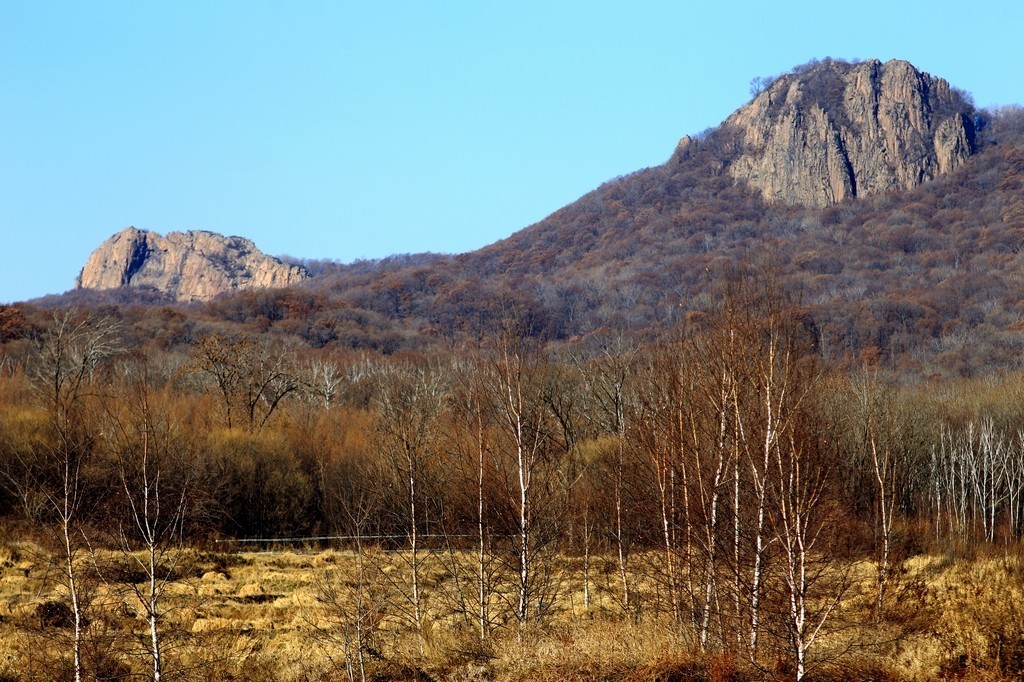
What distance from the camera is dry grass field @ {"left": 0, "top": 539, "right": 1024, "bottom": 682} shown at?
16.5 metres

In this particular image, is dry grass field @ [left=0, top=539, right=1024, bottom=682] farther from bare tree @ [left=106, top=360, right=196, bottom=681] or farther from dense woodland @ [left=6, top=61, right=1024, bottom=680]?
bare tree @ [left=106, top=360, right=196, bottom=681]

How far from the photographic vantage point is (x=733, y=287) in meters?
17.0

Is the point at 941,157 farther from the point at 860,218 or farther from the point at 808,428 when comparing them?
the point at 808,428

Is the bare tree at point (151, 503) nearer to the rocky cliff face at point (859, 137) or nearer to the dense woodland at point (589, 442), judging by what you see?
the dense woodland at point (589, 442)

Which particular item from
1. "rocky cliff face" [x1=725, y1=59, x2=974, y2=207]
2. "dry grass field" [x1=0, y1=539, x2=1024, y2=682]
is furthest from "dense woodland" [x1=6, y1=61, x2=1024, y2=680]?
"rocky cliff face" [x1=725, y1=59, x2=974, y2=207]

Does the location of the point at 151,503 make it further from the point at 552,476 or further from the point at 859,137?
the point at 859,137

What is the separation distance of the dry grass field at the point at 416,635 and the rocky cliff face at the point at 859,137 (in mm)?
144631

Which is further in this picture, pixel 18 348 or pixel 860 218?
pixel 860 218

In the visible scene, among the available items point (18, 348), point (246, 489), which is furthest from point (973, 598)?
point (18, 348)

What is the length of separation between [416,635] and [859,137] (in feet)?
542

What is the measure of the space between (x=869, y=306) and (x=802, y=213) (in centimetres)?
5688

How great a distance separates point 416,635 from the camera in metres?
21.2

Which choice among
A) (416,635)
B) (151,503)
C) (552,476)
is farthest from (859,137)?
(151,503)

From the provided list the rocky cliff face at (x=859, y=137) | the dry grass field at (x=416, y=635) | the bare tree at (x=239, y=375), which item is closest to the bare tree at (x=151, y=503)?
the dry grass field at (x=416, y=635)
